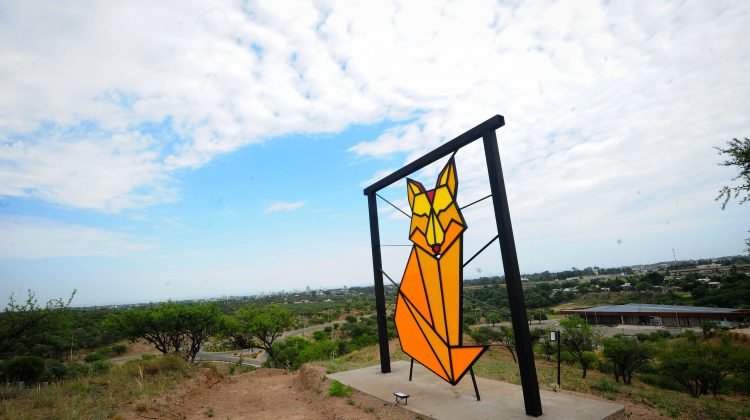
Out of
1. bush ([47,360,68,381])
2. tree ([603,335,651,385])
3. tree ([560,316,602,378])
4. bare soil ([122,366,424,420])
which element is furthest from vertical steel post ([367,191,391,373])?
bush ([47,360,68,381])

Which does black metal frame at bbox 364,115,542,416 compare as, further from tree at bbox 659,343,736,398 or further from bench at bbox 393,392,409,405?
tree at bbox 659,343,736,398

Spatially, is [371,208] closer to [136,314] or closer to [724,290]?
[136,314]

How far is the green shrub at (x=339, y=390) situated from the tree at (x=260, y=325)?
16.0 metres

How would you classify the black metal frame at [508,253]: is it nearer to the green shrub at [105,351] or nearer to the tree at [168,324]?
the tree at [168,324]

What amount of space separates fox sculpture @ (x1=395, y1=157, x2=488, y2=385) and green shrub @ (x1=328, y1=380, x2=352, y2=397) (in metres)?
1.76

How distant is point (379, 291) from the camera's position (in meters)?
10.3

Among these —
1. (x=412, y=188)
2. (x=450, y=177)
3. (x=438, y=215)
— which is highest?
(x=412, y=188)

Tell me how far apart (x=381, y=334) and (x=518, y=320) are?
486cm

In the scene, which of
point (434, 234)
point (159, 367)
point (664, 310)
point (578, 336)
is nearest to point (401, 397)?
point (434, 234)

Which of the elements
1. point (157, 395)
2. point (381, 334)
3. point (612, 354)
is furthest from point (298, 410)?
point (612, 354)

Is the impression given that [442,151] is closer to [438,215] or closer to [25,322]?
[438,215]

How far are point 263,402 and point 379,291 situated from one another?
13.9ft

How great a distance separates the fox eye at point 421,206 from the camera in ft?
28.5

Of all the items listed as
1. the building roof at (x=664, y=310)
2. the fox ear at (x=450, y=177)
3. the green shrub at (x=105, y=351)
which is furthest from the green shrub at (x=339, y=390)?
the building roof at (x=664, y=310)
